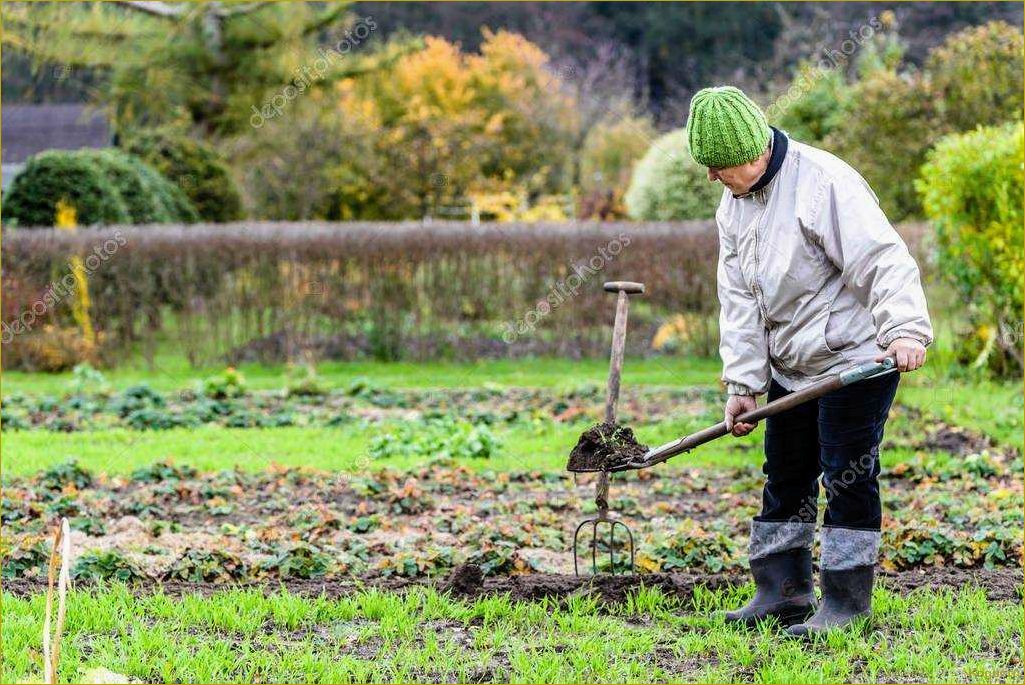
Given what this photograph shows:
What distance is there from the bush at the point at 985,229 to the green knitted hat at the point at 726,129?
533 centimetres

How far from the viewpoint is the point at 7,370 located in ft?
39.1

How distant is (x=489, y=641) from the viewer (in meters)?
3.93

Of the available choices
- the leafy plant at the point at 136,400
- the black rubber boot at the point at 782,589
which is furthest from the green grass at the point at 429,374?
the black rubber boot at the point at 782,589

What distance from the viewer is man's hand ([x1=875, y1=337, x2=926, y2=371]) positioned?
3.49m

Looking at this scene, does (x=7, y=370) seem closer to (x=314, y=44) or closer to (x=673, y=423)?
(x=673, y=423)

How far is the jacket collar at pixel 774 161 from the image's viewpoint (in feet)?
12.5

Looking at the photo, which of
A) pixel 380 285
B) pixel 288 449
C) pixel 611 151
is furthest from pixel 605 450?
pixel 611 151

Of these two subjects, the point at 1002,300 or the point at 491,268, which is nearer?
the point at 1002,300

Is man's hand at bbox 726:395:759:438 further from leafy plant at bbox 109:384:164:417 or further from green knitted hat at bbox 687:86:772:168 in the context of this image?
leafy plant at bbox 109:384:164:417

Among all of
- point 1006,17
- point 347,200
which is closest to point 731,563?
point 347,200

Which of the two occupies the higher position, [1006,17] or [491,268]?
[1006,17]

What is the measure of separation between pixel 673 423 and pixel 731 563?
3.33 meters

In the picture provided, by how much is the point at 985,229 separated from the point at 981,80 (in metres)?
6.31

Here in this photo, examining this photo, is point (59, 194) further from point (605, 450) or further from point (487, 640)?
point (487, 640)
